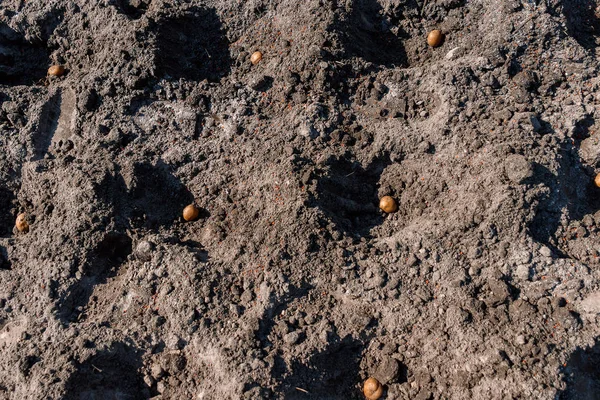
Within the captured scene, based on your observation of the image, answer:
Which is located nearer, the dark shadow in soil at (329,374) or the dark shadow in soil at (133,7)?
the dark shadow in soil at (329,374)

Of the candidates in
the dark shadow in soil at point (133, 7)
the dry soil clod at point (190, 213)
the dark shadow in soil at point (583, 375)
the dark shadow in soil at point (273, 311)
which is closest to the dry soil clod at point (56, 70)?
the dark shadow in soil at point (133, 7)

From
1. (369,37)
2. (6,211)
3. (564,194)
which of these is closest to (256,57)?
(369,37)

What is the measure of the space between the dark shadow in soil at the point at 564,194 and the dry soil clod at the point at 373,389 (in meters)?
1.22

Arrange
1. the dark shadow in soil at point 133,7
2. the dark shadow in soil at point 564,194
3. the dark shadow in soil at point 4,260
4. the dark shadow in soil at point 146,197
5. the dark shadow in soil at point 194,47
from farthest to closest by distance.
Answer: the dark shadow in soil at point 133,7 → the dark shadow in soil at point 194,47 → the dark shadow in soil at point 4,260 → the dark shadow in soil at point 146,197 → the dark shadow in soil at point 564,194

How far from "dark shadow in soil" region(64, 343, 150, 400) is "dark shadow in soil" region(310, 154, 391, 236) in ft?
4.61

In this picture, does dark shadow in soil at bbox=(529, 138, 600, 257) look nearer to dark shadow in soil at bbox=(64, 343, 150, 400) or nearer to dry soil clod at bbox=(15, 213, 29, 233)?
dark shadow in soil at bbox=(64, 343, 150, 400)

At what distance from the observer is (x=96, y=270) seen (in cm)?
296

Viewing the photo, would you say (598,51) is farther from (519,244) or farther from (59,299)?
(59,299)

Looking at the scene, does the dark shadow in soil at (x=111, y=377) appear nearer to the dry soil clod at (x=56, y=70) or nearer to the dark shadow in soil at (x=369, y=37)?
the dry soil clod at (x=56, y=70)

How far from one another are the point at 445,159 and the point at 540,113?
2.34 ft

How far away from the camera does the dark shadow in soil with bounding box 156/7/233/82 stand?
3.45 meters

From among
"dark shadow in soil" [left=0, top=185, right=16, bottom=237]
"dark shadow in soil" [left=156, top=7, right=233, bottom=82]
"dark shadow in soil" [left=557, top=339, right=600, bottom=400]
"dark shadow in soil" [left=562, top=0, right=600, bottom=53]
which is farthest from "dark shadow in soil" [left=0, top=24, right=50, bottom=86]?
"dark shadow in soil" [left=557, top=339, right=600, bottom=400]

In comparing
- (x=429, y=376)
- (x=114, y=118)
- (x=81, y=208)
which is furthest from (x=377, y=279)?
(x=114, y=118)

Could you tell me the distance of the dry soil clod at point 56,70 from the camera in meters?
3.69
